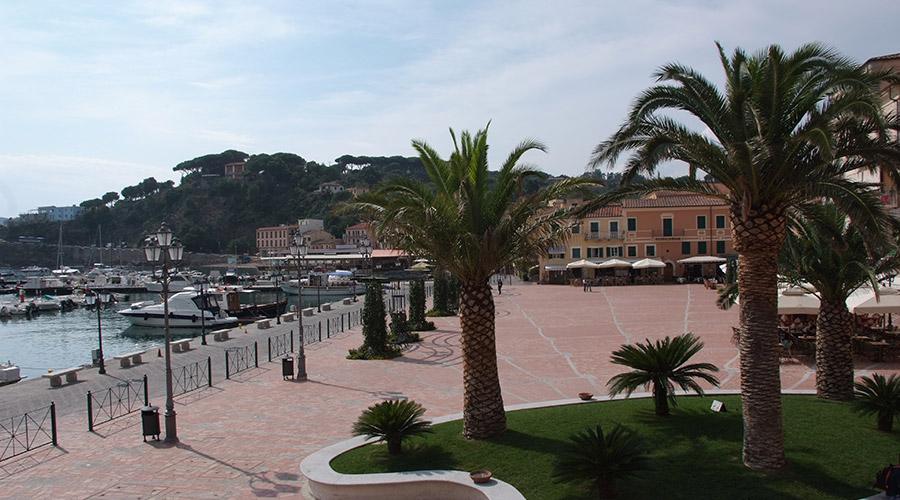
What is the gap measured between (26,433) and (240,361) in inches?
343

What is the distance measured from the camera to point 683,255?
48969 millimetres

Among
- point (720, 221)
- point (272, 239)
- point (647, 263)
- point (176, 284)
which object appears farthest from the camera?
point (272, 239)

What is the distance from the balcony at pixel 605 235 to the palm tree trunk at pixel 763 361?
4310 centimetres

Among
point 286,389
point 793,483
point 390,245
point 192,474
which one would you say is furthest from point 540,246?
point 286,389

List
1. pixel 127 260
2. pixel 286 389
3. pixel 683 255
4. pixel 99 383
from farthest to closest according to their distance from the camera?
pixel 127 260, pixel 683 255, pixel 99 383, pixel 286 389

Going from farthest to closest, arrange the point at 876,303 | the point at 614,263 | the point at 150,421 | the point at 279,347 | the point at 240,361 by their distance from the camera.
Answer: the point at 614,263 < the point at 279,347 < the point at 240,361 < the point at 876,303 < the point at 150,421

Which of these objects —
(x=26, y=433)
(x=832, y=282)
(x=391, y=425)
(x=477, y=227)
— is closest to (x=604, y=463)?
(x=391, y=425)

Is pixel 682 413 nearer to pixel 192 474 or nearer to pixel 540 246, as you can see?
pixel 540 246

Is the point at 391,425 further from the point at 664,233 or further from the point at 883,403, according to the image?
the point at 664,233

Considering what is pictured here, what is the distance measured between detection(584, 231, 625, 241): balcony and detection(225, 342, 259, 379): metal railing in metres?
33.8

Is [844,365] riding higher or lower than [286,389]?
higher

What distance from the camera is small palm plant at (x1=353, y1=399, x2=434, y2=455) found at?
29.8ft

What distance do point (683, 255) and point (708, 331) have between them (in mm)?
29045

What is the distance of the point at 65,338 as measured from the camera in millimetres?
39844
